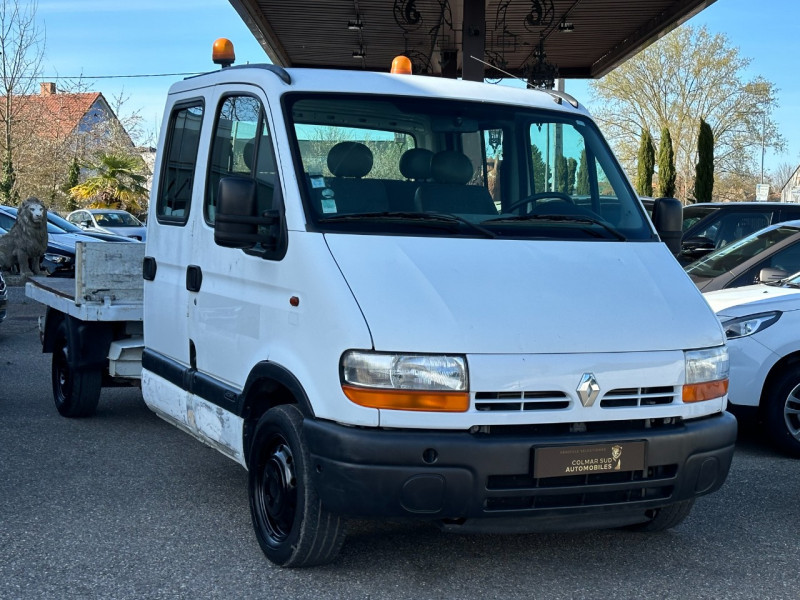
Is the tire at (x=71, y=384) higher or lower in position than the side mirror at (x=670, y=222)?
lower

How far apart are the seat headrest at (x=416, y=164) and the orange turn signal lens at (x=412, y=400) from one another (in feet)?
4.52

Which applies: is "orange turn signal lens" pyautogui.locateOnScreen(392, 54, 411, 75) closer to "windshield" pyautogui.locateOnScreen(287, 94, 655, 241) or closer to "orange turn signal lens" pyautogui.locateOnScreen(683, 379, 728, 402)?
"windshield" pyautogui.locateOnScreen(287, 94, 655, 241)

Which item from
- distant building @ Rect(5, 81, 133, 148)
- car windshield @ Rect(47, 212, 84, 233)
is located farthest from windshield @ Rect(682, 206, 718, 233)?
distant building @ Rect(5, 81, 133, 148)

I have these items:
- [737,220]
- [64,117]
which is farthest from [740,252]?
[64,117]

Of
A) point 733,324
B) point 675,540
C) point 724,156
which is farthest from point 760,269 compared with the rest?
point 724,156

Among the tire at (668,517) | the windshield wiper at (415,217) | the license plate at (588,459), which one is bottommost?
the tire at (668,517)

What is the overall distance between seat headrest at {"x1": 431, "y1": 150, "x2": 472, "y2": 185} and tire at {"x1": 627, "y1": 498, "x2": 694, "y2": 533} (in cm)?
186

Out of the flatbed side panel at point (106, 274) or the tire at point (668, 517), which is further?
the flatbed side panel at point (106, 274)

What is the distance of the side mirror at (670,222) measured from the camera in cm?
561

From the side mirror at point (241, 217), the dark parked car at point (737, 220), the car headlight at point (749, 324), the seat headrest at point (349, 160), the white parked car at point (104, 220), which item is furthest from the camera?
the white parked car at point (104, 220)

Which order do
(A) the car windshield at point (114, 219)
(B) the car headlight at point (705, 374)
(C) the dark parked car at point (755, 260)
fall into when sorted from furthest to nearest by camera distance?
(A) the car windshield at point (114, 219) → (C) the dark parked car at point (755, 260) → (B) the car headlight at point (705, 374)

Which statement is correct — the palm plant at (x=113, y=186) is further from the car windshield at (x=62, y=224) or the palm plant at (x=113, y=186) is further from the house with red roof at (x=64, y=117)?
the car windshield at (x=62, y=224)

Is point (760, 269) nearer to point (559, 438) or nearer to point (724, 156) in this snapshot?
point (559, 438)

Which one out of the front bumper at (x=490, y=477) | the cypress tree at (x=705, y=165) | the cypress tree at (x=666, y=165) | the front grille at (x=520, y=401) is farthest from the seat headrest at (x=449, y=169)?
the cypress tree at (x=666, y=165)
